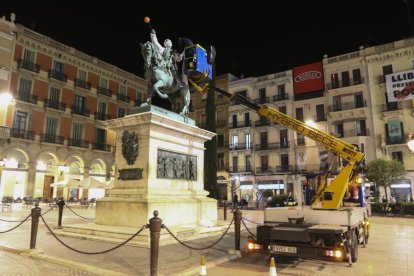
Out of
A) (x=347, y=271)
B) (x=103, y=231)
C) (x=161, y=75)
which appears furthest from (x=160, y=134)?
(x=347, y=271)

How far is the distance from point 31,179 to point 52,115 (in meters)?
7.27

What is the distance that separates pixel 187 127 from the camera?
38.2ft

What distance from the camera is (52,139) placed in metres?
34.4

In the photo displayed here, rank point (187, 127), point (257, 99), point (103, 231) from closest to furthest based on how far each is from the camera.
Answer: point (103, 231), point (187, 127), point (257, 99)

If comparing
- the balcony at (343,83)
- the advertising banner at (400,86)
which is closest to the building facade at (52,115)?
the balcony at (343,83)

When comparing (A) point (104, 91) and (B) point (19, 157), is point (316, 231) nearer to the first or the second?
(B) point (19, 157)

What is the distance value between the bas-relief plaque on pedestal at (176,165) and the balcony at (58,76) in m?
28.9

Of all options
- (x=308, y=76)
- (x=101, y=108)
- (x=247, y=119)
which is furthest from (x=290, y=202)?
(x=101, y=108)

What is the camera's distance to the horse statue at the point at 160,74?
36.5 feet

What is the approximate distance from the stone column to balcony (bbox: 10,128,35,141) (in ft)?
8.35

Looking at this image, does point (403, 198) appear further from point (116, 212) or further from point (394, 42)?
point (116, 212)

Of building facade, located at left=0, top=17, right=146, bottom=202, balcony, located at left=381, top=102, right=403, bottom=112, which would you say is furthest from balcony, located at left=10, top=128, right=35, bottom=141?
balcony, located at left=381, top=102, right=403, bottom=112

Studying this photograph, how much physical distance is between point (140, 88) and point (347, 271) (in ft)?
142

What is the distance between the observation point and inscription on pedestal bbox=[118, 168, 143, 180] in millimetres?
10148
